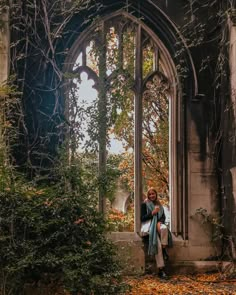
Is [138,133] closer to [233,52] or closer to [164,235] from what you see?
[164,235]

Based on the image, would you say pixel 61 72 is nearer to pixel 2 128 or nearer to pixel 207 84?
pixel 2 128

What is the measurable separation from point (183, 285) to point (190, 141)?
77.4 inches

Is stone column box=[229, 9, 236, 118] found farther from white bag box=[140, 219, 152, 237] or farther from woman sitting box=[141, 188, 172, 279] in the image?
white bag box=[140, 219, 152, 237]

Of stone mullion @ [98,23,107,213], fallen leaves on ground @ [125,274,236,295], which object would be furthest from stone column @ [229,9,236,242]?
stone mullion @ [98,23,107,213]

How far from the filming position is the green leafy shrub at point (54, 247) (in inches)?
169

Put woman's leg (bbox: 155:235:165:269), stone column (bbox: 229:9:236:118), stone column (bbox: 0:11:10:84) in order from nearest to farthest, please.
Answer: stone column (bbox: 0:11:10:84), woman's leg (bbox: 155:235:165:269), stone column (bbox: 229:9:236:118)

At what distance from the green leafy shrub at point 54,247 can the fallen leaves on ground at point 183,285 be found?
0.62 metres

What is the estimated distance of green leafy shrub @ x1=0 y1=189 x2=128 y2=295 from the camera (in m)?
4.30

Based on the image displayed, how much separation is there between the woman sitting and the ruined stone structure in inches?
6.8

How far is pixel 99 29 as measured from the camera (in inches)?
273

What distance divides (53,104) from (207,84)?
205cm

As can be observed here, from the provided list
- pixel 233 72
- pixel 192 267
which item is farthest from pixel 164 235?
pixel 233 72

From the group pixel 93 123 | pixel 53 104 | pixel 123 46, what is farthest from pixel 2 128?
pixel 123 46

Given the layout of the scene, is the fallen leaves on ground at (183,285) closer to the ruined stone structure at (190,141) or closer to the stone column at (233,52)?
the ruined stone structure at (190,141)
